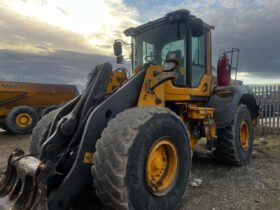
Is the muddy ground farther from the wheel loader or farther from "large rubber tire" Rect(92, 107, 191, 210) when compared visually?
"large rubber tire" Rect(92, 107, 191, 210)

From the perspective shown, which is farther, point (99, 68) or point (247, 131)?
point (247, 131)

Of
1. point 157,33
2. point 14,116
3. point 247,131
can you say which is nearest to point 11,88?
point 14,116

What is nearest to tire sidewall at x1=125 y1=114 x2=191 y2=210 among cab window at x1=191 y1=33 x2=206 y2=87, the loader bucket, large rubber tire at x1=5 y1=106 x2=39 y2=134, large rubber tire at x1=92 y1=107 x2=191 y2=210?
large rubber tire at x1=92 y1=107 x2=191 y2=210

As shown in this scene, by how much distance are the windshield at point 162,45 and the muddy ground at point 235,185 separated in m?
1.74

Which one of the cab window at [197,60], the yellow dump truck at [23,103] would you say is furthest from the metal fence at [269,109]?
the yellow dump truck at [23,103]

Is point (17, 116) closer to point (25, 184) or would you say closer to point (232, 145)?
point (232, 145)

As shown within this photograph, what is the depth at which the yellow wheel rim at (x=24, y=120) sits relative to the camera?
11.6 m

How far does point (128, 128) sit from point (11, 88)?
32.6 ft

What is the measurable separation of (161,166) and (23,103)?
1009 cm

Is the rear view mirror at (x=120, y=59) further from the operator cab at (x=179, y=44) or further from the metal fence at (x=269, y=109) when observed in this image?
the metal fence at (x=269, y=109)

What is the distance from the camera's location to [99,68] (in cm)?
367

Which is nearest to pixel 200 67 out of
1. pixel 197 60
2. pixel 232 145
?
pixel 197 60

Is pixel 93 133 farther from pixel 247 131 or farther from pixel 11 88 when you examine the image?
pixel 11 88

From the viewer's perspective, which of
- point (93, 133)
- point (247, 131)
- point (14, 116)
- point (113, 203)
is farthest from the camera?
point (14, 116)
